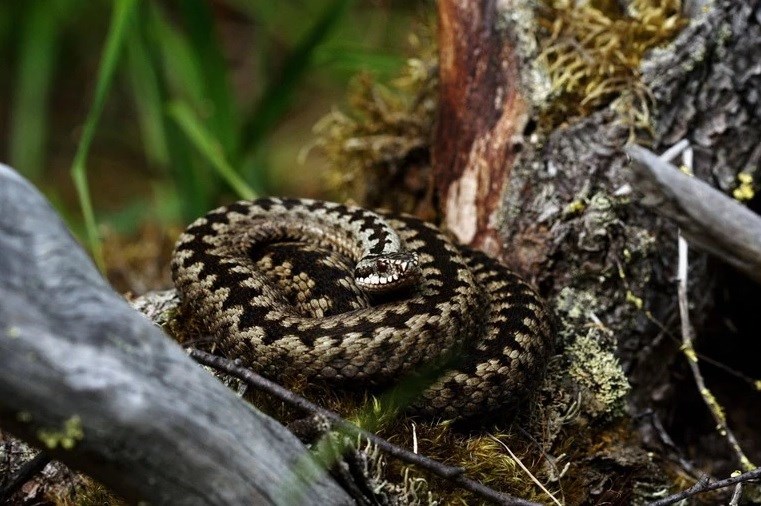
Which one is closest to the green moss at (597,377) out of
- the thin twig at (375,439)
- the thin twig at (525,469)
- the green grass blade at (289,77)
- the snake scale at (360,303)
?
the snake scale at (360,303)

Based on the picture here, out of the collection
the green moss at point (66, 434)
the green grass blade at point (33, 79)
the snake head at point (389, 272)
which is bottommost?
the green grass blade at point (33, 79)

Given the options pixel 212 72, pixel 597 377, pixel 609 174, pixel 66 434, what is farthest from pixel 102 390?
pixel 212 72

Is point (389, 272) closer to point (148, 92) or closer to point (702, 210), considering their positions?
point (702, 210)

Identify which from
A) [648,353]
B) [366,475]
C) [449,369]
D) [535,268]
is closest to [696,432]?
[648,353]

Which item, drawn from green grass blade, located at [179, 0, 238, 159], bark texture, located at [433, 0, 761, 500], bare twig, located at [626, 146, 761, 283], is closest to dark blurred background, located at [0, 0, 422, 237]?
green grass blade, located at [179, 0, 238, 159]

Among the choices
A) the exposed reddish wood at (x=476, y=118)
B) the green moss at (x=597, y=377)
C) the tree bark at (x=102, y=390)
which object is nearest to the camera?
the tree bark at (x=102, y=390)

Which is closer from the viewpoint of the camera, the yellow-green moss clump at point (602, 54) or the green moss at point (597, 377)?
the green moss at point (597, 377)

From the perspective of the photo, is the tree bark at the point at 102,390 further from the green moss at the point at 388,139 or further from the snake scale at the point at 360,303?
the green moss at the point at 388,139

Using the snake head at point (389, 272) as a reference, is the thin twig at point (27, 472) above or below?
below
